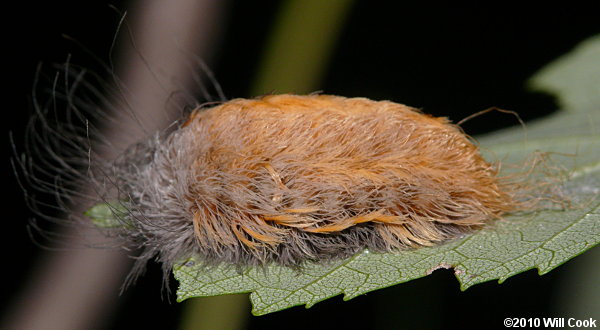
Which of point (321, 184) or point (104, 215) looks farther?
point (104, 215)

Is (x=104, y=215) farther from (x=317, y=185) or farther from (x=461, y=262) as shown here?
(x=461, y=262)

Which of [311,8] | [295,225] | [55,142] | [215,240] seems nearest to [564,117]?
[311,8]

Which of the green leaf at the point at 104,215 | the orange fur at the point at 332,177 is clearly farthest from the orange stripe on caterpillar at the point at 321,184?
the green leaf at the point at 104,215

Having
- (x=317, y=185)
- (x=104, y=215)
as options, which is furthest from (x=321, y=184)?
(x=104, y=215)

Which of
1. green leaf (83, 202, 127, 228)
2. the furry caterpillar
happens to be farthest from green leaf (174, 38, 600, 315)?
green leaf (83, 202, 127, 228)

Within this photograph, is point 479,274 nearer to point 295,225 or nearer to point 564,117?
point 295,225
